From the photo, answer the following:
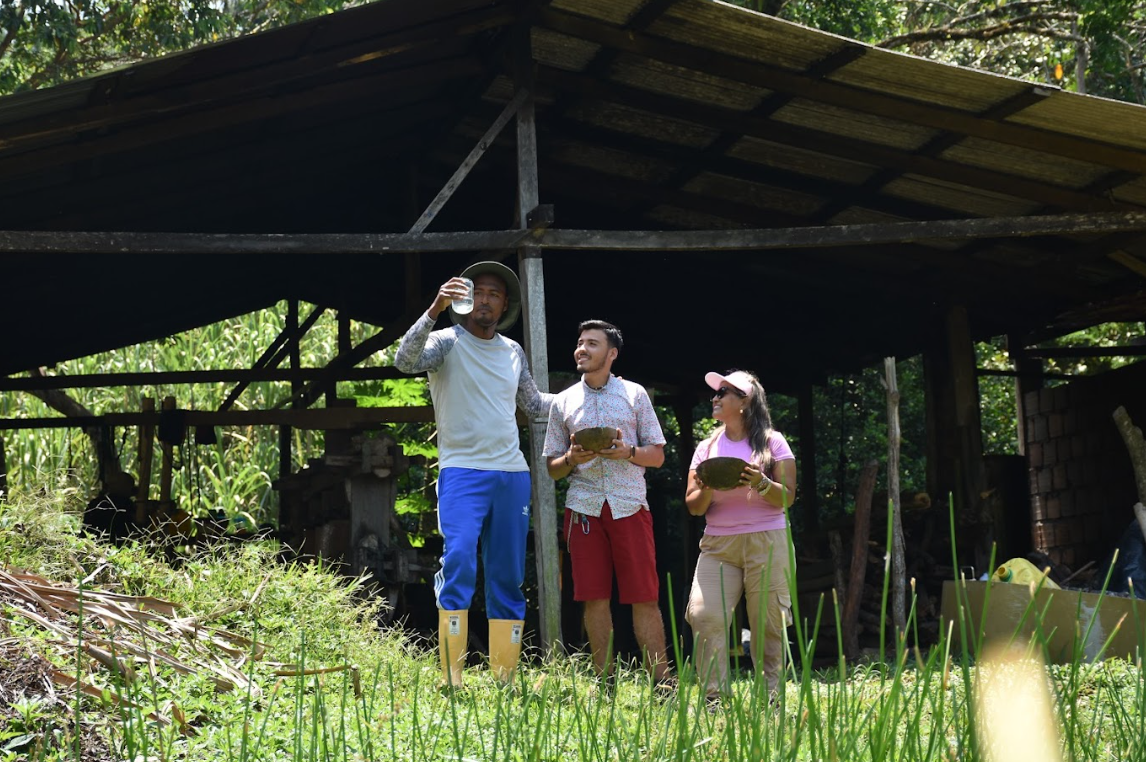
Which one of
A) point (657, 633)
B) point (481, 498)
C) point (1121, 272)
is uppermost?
point (1121, 272)

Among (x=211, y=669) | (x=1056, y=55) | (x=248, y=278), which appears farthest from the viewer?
(x=1056, y=55)

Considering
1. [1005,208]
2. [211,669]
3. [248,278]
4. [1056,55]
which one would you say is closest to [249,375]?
[248,278]

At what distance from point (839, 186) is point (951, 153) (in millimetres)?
1104

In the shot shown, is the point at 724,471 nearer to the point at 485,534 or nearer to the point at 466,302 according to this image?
the point at 485,534

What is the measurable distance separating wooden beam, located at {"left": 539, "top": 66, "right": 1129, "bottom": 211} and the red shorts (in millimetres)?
3111

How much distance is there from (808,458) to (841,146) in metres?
5.13

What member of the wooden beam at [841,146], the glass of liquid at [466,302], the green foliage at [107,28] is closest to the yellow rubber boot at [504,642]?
the glass of liquid at [466,302]

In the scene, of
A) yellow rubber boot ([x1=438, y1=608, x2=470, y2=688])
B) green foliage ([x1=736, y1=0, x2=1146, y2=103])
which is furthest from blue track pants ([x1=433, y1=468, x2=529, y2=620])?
green foliage ([x1=736, y1=0, x2=1146, y2=103])

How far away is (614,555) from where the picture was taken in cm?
555

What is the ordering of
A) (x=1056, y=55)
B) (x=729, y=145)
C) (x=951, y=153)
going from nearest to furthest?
1. (x=951, y=153)
2. (x=729, y=145)
3. (x=1056, y=55)

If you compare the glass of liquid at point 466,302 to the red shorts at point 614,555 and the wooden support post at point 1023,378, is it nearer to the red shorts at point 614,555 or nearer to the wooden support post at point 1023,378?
the red shorts at point 614,555

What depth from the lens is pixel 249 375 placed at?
12.1m

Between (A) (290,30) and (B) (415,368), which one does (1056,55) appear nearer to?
(A) (290,30)

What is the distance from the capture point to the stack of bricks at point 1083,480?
405 inches
